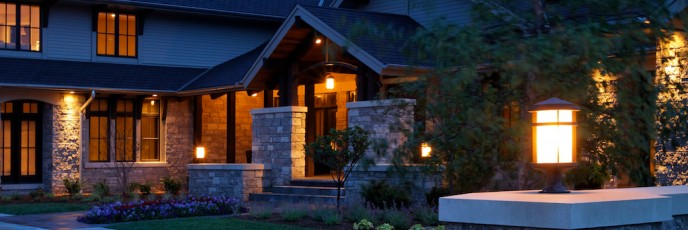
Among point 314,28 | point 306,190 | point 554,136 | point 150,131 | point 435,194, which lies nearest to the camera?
point 554,136

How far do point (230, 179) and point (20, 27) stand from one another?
793 centimetres

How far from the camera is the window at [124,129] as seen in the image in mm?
27250

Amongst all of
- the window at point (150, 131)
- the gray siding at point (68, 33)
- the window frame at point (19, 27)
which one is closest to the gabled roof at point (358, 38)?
the window at point (150, 131)

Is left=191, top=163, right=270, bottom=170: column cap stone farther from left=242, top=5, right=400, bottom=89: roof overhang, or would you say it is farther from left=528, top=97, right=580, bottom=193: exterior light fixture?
left=528, top=97, right=580, bottom=193: exterior light fixture

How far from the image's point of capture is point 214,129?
95.5ft

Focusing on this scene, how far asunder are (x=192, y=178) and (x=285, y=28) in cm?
440

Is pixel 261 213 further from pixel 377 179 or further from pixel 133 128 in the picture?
pixel 133 128

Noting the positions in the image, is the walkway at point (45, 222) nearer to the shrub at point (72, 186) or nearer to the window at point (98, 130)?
the shrub at point (72, 186)

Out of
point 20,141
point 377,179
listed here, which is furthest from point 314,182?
point 20,141

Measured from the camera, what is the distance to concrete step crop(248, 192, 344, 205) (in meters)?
19.8

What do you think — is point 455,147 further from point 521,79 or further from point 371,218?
point 371,218

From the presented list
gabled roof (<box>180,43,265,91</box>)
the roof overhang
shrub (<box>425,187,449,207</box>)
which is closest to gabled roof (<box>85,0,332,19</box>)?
gabled roof (<box>180,43,265,91</box>)

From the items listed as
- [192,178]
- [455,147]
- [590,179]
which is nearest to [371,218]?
[590,179]

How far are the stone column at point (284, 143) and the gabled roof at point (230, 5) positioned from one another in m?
5.92
